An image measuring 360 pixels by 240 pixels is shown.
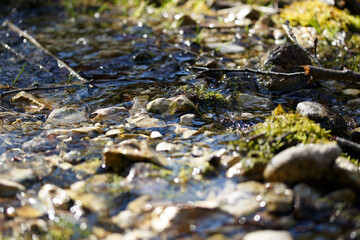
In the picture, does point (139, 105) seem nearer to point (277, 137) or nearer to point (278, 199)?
point (277, 137)

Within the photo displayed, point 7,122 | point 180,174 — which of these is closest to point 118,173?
point 180,174

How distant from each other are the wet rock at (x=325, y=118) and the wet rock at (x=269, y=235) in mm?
1337

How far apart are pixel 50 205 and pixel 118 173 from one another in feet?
1.65

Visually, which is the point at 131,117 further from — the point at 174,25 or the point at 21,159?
the point at 174,25

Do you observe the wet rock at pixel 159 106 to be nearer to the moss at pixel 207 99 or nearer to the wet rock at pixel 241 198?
the moss at pixel 207 99

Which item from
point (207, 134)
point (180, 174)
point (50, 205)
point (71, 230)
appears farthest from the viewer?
point (207, 134)

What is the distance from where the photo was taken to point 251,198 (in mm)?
2137

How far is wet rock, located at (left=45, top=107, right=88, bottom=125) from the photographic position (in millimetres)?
3290

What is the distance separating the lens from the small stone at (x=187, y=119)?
323cm

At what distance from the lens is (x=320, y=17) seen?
5500mm

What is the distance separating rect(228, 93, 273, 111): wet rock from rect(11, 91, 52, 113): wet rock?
1988mm

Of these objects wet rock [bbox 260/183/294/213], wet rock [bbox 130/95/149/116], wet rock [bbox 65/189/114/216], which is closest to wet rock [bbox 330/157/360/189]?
wet rock [bbox 260/183/294/213]

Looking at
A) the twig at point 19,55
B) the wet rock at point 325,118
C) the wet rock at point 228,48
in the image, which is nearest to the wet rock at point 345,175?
the wet rock at point 325,118

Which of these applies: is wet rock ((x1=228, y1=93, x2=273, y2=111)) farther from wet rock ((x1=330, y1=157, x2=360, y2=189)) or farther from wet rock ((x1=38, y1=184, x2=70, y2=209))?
wet rock ((x1=38, y1=184, x2=70, y2=209))
